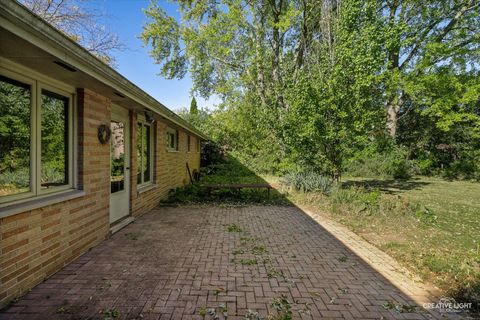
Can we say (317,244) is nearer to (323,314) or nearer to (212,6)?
(323,314)

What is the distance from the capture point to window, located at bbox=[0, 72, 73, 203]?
8.80 feet

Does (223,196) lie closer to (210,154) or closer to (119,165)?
(119,165)

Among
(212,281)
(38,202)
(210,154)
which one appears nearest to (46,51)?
(38,202)

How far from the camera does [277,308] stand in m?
2.64

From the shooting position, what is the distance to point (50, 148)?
3311 millimetres

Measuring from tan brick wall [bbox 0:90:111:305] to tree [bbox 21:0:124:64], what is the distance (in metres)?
9.09

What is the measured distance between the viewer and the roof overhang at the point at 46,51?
185cm

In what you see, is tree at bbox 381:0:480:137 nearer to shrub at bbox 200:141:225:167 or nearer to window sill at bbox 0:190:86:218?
shrub at bbox 200:141:225:167

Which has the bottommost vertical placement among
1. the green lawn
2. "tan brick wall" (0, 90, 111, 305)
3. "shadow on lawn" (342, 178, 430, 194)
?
the green lawn

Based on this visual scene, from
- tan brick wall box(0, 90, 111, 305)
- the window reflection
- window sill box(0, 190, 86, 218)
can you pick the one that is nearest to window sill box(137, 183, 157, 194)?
tan brick wall box(0, 90, 111, 305)

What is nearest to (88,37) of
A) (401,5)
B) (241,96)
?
(241,96)

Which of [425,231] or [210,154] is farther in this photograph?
[210,154]

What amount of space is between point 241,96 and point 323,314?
18.2m

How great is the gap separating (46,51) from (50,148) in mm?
→ 1538
